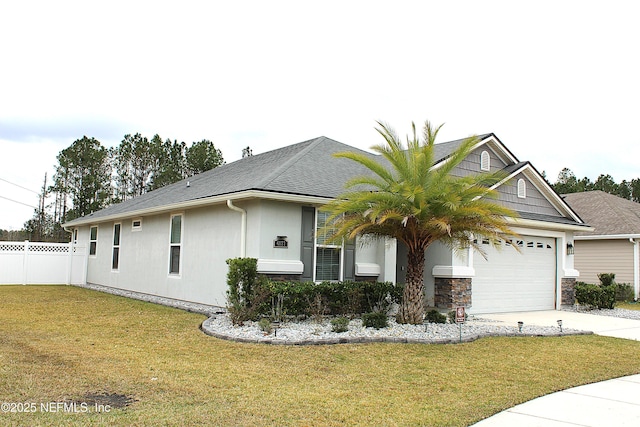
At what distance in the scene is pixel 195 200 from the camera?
13320 millimetres

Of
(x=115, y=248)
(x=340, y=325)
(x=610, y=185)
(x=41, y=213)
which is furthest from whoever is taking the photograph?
(x=610, y=185)

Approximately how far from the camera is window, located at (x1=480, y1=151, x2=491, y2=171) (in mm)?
15133

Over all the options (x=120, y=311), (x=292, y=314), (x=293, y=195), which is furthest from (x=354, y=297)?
(x=120, y=311)

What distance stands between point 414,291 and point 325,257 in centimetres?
269

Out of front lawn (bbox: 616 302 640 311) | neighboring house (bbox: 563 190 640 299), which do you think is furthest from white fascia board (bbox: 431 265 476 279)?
neighboring house (bbox: 563 190 640 299)

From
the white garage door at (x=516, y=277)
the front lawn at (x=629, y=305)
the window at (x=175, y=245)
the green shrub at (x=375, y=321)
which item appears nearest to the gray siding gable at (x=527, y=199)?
the white garage door at (x=516, y=277)

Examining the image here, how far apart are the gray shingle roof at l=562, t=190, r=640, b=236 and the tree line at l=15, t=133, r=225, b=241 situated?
23.6 m

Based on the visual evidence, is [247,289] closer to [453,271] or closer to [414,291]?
[414,291]

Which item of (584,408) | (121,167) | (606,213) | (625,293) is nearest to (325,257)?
(584,408)

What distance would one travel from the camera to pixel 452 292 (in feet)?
43.5

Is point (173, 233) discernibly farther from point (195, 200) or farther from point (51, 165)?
point (51, 165)

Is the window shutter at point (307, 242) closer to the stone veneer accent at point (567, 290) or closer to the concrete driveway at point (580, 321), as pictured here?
the concrete driveway at point (580, 321)

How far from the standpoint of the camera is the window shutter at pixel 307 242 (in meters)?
12.1

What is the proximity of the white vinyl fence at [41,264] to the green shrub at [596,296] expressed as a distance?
1897 centimetres
